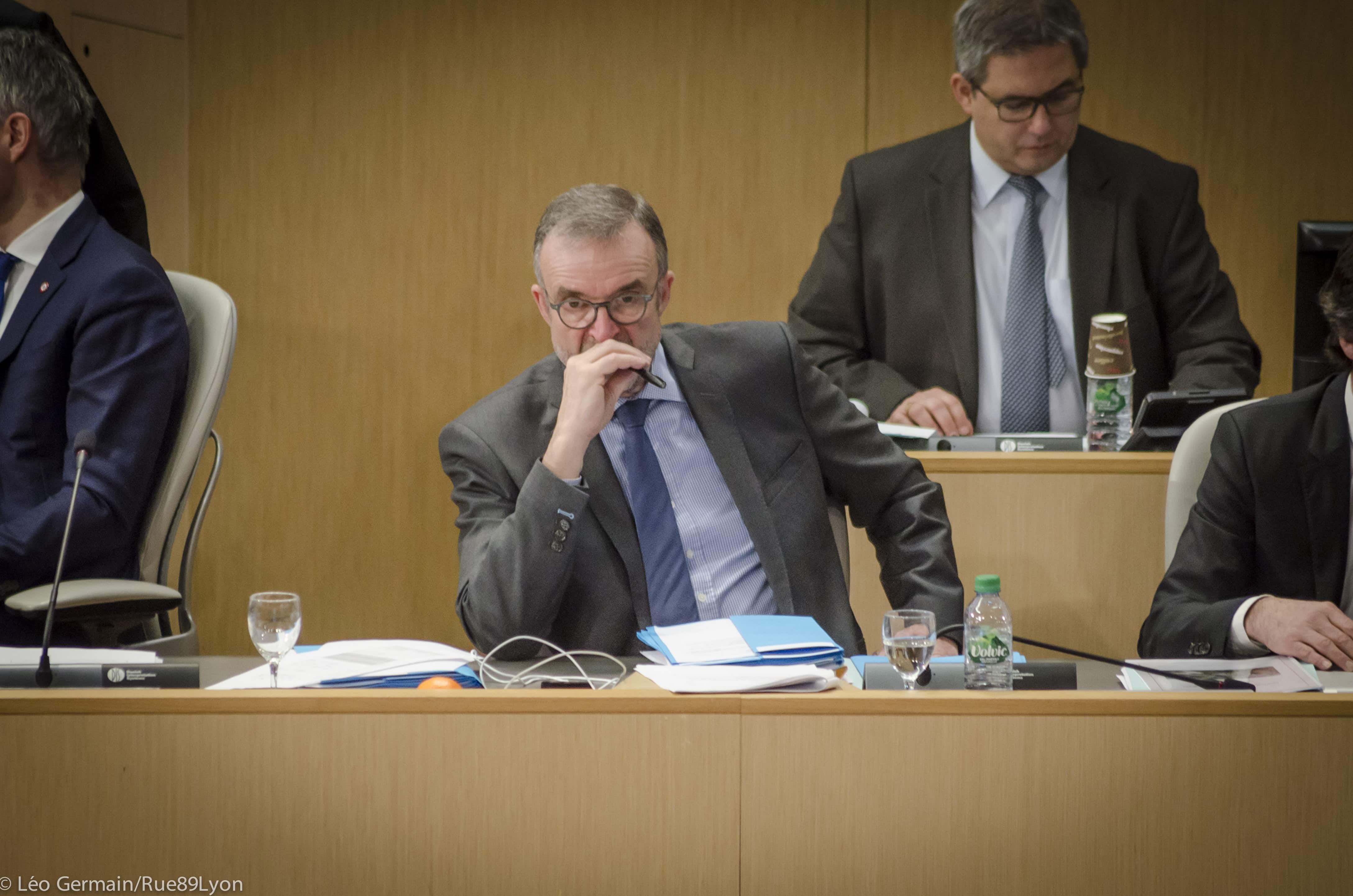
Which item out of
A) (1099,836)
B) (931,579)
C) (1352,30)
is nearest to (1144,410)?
(931,579)

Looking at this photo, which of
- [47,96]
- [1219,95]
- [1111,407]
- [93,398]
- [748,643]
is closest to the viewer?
[748,643]

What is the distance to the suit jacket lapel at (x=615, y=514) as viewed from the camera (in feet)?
6.47

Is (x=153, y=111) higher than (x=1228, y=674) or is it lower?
higher

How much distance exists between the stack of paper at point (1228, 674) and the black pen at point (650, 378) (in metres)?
0.77

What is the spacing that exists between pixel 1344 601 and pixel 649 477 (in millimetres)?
1037

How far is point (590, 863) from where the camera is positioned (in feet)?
4.25

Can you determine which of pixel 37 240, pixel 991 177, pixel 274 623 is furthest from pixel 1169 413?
pixel 37 240

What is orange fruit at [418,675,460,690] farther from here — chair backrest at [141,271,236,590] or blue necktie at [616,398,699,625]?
chair backrest at [141,271,236,590]

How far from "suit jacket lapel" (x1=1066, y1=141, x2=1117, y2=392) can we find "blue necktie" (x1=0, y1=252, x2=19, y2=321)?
2.20 metres

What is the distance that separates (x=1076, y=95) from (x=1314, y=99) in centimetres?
188

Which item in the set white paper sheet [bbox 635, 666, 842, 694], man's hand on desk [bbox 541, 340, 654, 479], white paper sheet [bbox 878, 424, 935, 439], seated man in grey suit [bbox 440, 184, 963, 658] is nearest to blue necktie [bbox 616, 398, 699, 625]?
seated man in grey suit [bbox 440, 184, 963, 658]

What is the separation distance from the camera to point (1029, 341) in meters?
3.04

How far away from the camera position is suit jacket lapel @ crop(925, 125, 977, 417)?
3.07m

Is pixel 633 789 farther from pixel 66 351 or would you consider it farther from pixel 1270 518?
pixel 66 351
